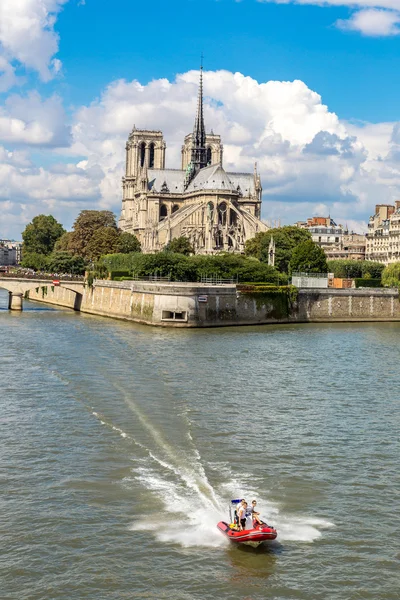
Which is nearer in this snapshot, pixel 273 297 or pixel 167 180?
pixel 273 297

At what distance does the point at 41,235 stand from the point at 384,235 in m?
58.9

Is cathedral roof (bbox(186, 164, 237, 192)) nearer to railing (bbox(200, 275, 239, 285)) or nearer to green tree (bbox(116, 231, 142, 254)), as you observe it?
green tree (bbox(116, 231, 142, 254))

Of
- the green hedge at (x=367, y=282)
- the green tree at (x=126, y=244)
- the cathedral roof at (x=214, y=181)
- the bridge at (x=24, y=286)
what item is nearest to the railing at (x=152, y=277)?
the bridge at (x=24, y=286)

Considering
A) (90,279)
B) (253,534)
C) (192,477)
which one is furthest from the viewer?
(90,279)

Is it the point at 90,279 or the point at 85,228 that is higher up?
the point at 85,228

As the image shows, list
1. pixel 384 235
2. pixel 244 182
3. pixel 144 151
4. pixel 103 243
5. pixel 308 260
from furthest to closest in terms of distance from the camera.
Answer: pixel 144 151
pixel 244 182
pixel 384 235
pixel 103 243
pixel 308 260

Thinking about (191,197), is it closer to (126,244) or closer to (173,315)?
(126,244)

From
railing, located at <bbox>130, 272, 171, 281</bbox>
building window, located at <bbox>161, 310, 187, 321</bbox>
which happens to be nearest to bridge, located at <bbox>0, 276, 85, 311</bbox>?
railing, located at <bbox>130, 272, 171, 281</bbox>

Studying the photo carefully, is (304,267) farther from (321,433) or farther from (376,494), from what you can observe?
(376,494)

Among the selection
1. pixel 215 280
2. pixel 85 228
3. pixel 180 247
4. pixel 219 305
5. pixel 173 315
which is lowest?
pixel 173 315

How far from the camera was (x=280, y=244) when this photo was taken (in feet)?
356

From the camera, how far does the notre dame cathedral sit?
13512cm

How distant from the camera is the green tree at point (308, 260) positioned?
9712cm

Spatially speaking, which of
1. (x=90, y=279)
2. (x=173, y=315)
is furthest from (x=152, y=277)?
(x=173, y=315)
